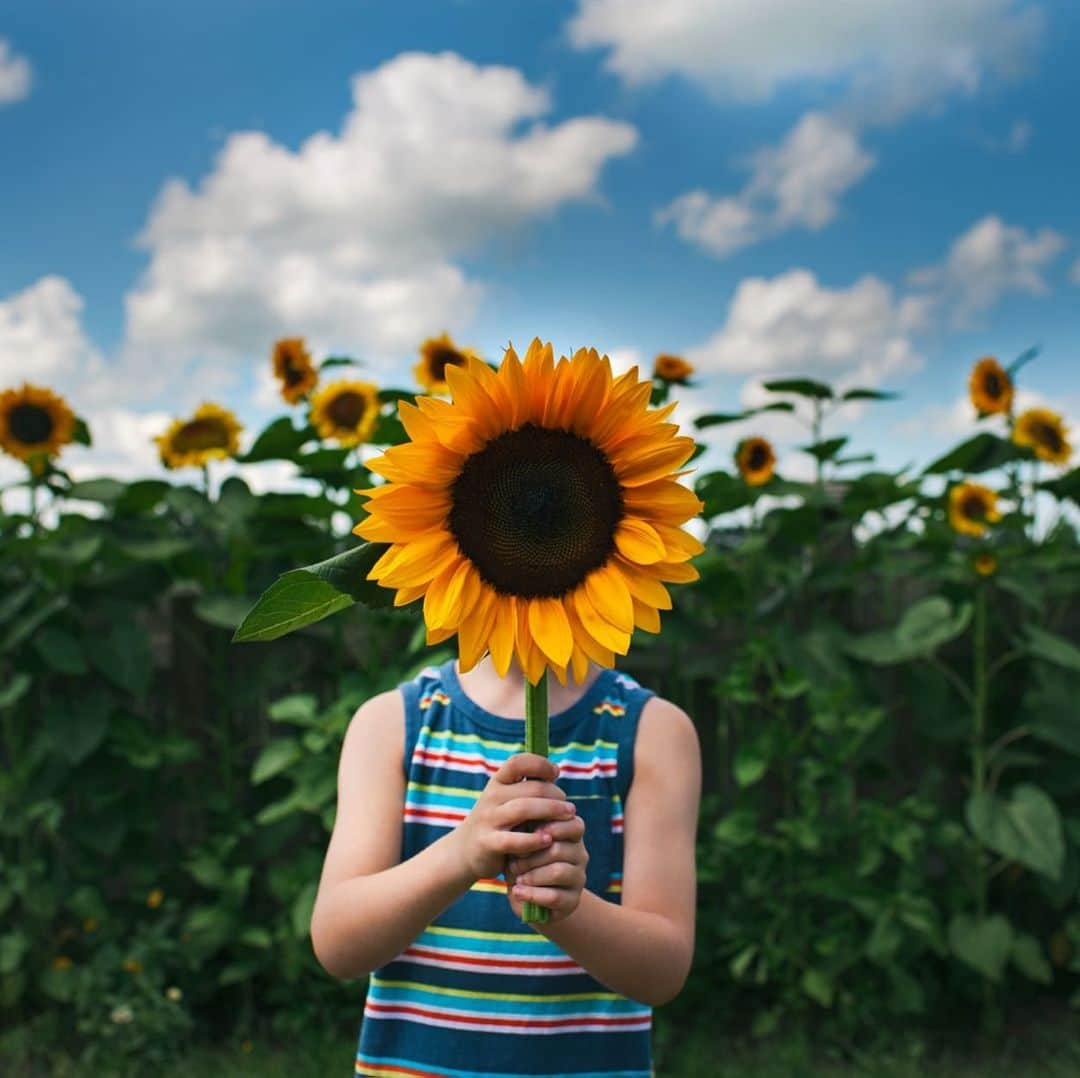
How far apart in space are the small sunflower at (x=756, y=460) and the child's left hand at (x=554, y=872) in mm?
2502

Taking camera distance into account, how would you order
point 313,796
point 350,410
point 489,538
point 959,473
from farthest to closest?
point 959,473 < point 350,410 < point 313,796 < point 489,538

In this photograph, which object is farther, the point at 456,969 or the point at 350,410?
the point at 350,410

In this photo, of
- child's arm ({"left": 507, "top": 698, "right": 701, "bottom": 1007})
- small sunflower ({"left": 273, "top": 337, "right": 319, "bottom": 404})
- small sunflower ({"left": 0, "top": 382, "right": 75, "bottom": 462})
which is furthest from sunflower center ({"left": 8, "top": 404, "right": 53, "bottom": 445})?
child's arm ({"left": 507, "top": 698, "right": 701, "bottom": 1007})

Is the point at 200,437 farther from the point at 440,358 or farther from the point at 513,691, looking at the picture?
the point at 513,691

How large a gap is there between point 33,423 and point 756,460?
2130 millimetres

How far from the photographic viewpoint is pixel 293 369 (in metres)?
3.64

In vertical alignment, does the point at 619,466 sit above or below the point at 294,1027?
above

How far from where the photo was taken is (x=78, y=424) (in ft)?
12.1

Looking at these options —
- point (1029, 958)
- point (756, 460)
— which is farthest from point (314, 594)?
point (1029, 958)

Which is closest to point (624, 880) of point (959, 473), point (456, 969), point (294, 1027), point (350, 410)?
point (456, 969)

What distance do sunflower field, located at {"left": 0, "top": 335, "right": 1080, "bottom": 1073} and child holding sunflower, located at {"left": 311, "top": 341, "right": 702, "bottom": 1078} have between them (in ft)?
5.44

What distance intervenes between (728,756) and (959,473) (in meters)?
1.12

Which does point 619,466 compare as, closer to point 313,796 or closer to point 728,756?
point 313,796

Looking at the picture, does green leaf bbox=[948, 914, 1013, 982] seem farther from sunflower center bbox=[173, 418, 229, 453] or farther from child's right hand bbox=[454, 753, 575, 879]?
child's right hand bbox=[454, 753, 575, 879]
